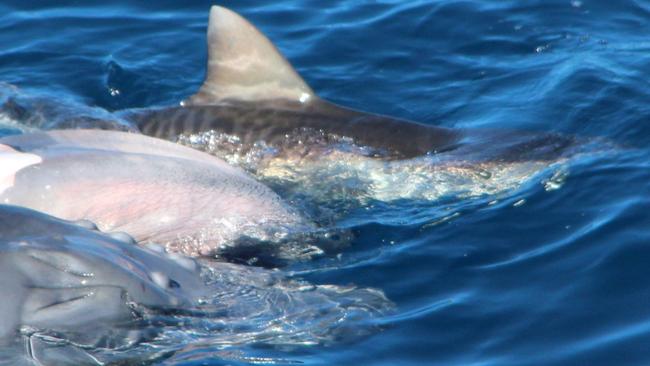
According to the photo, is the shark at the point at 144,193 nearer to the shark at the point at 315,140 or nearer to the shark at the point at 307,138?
the shark at the point at 307,138

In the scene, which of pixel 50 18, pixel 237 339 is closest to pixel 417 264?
pixel 237 339

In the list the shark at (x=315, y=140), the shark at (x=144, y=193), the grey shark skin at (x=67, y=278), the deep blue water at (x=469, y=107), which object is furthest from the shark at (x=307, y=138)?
the grey shark skin at (x=67, y=278)

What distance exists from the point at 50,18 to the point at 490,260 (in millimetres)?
6401

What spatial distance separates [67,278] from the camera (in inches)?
145

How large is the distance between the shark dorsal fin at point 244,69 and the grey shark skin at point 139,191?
92.7 inches

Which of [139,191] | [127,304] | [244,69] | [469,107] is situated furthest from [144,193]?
[469,107]

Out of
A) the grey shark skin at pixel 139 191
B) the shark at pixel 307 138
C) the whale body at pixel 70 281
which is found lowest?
the whale body at pixel 70 281

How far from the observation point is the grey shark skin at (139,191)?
4.93 m

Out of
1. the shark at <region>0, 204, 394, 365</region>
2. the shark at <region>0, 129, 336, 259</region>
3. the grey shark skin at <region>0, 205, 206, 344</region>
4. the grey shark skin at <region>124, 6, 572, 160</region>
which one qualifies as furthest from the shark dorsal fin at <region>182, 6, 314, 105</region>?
the grey shark skin at <region>0, 205, 206, 344</region>

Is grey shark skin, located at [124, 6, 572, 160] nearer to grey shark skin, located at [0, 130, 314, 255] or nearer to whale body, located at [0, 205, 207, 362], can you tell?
grey shark skin, located at [0, 130, 314, 255]

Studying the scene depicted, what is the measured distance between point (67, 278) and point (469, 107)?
5.39 meters

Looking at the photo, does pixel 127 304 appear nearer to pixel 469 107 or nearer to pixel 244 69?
pixel 244 69

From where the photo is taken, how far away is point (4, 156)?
4949 mm

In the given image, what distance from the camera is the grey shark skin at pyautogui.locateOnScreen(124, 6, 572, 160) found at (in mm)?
7469
